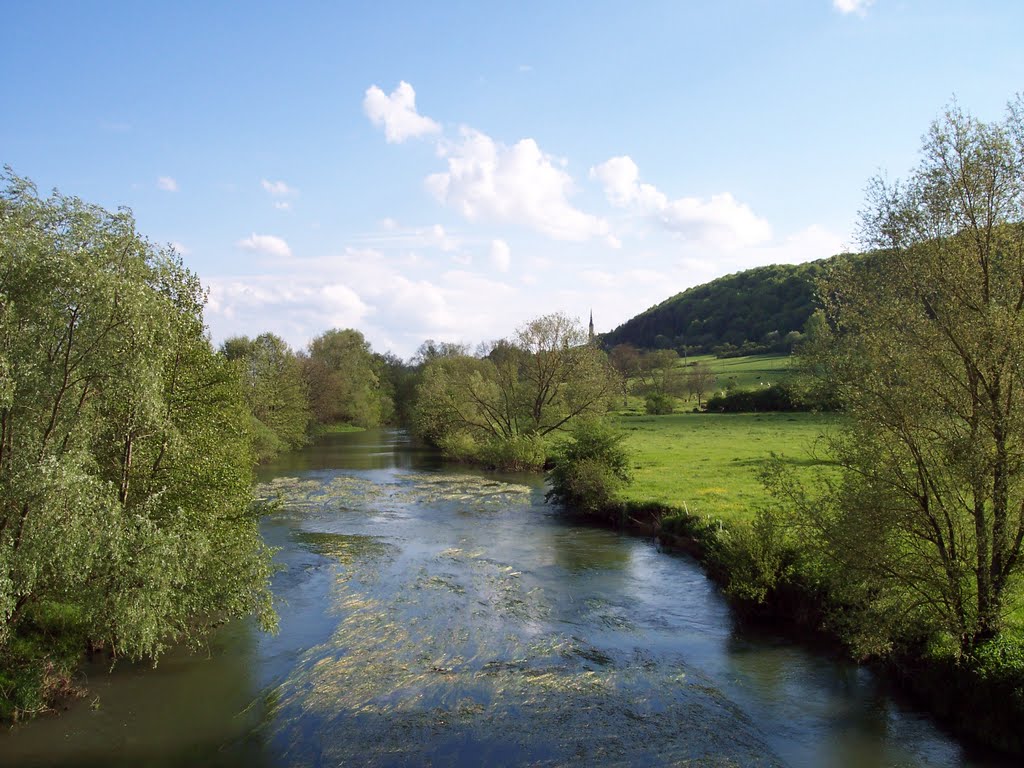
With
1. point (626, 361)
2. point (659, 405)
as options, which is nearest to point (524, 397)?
point (659, 405)

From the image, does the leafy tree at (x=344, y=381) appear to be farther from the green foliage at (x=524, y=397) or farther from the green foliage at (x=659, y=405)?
the green foliage at (x=659, y=405)

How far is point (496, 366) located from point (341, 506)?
1079 inches

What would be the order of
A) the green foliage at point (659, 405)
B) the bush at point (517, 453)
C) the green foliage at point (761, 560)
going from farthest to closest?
the green foliage at point (659, 405) < the bush at point (517, 453) < the green foliage at point (761, 560)

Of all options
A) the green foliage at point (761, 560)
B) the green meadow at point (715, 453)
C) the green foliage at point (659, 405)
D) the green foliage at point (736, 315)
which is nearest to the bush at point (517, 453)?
the green meadow at point (715, 453)

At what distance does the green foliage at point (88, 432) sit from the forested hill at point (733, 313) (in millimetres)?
98268

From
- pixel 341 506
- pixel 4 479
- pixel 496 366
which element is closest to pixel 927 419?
pixel 4 479

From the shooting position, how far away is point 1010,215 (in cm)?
1277

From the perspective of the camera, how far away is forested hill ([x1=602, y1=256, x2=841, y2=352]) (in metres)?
111

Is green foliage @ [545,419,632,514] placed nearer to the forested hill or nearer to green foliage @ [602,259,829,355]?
green foliage @ [602,259,829,355]

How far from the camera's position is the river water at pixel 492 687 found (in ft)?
38.9

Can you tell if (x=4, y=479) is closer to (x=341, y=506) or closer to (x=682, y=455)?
(x=341, y=506)

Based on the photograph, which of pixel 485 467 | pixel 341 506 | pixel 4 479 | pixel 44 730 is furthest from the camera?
pixel 485 467

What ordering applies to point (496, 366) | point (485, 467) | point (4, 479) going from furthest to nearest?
point (496, 366) → point (485, 467) → point (4, 479)

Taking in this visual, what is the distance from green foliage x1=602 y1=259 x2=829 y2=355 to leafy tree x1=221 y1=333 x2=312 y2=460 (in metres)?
63.7
